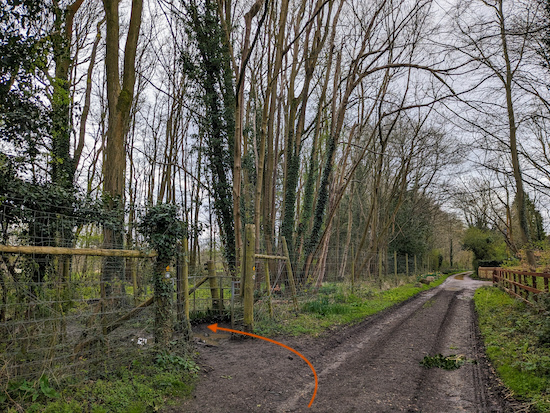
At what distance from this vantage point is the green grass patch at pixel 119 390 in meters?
3.25

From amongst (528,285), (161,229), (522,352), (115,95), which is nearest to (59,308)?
(161,229)

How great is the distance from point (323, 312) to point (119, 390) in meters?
6.35

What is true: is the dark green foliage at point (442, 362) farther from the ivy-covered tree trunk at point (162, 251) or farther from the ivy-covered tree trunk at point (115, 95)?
the ivy-covered tree trunk at point (115, 95)

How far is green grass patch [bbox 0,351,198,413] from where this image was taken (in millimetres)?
3252

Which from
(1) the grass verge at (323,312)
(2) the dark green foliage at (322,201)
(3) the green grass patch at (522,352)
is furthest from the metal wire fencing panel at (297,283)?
(3) the green grass patch at (522,352)

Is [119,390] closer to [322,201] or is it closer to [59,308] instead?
[59,308]

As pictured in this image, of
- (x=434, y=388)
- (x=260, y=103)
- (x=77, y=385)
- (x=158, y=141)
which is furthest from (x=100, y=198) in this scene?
(x=158, y=141)

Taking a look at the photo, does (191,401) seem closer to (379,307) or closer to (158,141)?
(379,307)

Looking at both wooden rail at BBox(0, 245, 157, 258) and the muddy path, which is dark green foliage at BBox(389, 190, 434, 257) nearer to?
A: the muddy path

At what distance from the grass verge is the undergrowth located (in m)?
2.85

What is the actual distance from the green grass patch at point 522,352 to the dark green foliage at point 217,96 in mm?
6834

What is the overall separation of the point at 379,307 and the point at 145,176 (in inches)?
713

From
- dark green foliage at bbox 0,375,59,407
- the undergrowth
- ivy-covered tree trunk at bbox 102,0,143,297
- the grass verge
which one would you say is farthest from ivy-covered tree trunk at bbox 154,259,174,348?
the grass verge

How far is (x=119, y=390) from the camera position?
3.83 metres
